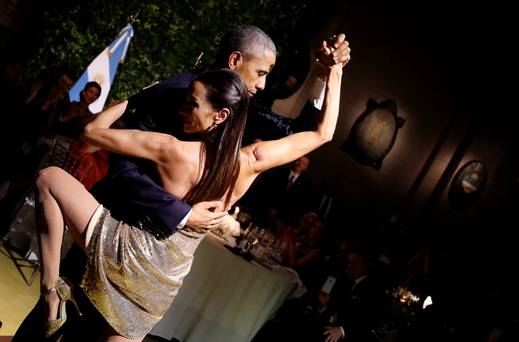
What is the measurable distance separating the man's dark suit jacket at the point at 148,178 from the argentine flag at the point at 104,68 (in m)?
3.54

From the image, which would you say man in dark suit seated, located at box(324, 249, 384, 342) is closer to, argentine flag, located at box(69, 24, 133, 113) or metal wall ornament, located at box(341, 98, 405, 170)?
argentine flag, located at box(69, 24, 133, 113)

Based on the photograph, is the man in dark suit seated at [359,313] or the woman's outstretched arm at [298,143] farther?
the man in dark suit seated at [359,313]

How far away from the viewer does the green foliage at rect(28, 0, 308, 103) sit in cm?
624

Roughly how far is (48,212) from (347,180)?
23.9 feet

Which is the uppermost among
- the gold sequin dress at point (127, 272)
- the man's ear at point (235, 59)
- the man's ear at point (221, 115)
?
the man's ear at point (235, 59)

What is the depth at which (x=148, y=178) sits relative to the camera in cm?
192

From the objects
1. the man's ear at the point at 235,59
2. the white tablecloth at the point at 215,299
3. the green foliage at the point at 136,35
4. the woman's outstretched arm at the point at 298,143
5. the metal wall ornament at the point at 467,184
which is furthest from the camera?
the metal wall ornament at the point at 467,184

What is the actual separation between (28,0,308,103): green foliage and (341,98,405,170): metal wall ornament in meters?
3.26

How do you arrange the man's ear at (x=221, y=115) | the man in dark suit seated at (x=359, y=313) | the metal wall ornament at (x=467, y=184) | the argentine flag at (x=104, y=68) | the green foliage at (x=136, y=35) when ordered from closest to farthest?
the man's ear at (x=221, y=115)
the man in dark suit seated at (x=359, y=313)
the argentine flag at (x=104, y=68)
the green foliage at (x=136, y=35)
the metal wall ornament at (x=467, y=184)

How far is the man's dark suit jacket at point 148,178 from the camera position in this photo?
74.9 inches

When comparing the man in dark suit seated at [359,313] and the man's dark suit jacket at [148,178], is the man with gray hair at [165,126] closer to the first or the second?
the man's dark suit jacket at [148,178]

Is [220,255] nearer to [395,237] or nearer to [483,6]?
[395,237]

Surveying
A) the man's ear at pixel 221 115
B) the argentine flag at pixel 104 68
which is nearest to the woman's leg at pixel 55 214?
the man's ear at pixel 221 115

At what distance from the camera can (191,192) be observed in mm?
2033
